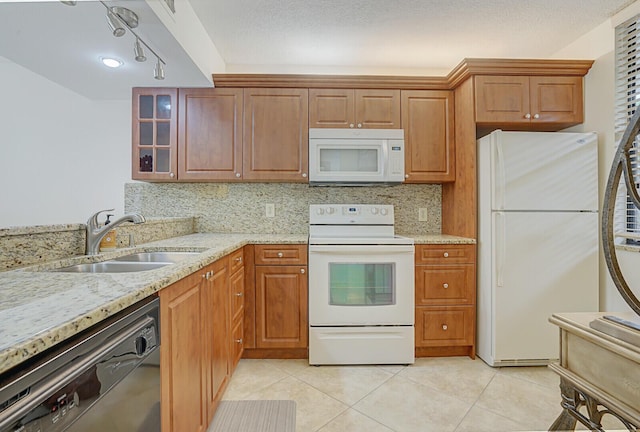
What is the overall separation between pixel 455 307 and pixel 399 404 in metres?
0.90

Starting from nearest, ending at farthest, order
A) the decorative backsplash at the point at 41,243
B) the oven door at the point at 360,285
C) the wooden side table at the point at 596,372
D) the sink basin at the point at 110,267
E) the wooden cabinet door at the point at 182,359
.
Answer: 1. the wooden side table at the point at 596,372
2. the wooden cabinet door at the point at 182,359
3. the decorative backsplash at the point at 41,243
4. the sink basin at the point at 110,267
5. the oven door at the point at 360,285

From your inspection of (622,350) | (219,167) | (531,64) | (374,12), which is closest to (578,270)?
(531,64)

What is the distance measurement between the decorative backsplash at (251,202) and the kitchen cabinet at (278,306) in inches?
24.4

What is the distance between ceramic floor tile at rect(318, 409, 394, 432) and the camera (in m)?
1.62

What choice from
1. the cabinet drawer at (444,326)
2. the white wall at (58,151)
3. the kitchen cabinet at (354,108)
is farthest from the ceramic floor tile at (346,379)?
the white wall at (58,151)

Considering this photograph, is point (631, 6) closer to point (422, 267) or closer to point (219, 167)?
point (422, 267)

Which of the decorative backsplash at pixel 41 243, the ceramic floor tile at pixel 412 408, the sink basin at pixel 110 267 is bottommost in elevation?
the ceramic floor tile at pixel 412 408

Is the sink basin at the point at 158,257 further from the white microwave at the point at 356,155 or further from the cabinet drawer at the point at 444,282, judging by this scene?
the cabinet drawer at the point at 444,282

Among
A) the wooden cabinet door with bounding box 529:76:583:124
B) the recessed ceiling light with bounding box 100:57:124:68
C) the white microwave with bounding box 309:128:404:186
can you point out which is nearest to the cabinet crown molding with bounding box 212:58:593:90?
the white microwave with bounding box 309:128:404:186

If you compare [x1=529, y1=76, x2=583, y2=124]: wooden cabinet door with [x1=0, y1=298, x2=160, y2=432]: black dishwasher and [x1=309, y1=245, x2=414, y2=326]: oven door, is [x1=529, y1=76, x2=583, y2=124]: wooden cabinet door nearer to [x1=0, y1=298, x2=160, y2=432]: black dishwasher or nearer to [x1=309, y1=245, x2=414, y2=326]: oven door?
[x1=309, y1=245, x2=414, y2=326]: oven door

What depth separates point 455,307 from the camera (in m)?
2.41

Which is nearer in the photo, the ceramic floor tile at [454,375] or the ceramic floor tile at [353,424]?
the ceramic floor tile at [353,424]

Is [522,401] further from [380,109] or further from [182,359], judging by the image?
[380,109]

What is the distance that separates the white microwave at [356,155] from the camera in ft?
8.39
